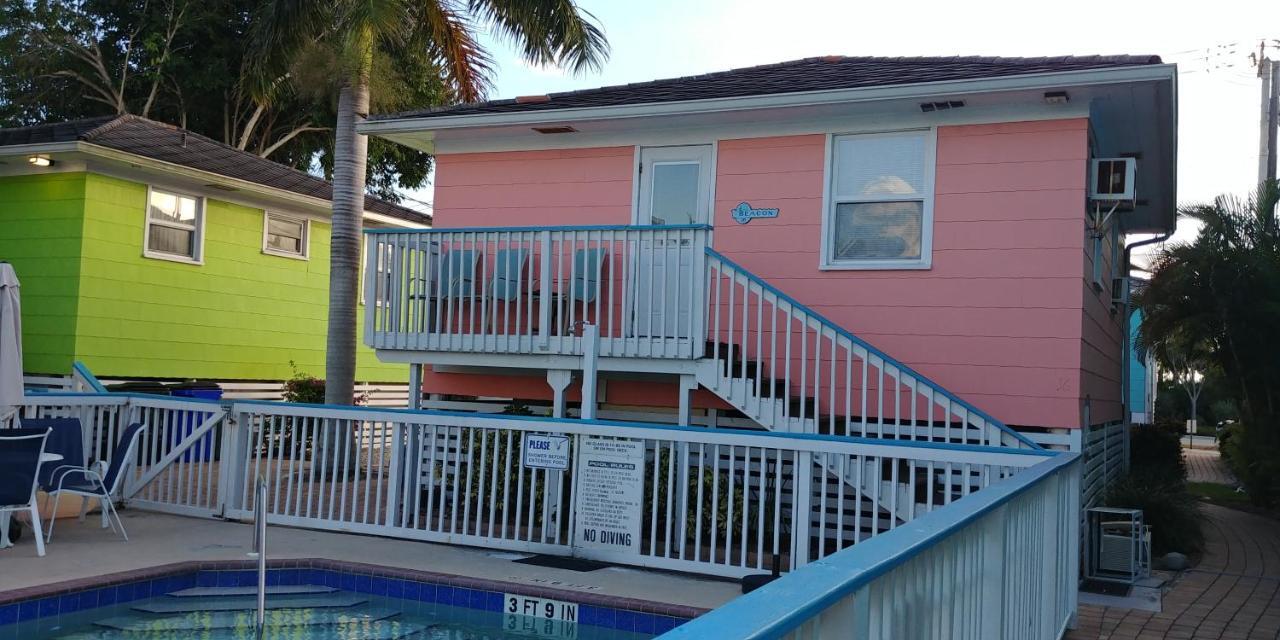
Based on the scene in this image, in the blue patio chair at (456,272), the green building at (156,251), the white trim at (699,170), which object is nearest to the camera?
the blue patio chair at (456,272)

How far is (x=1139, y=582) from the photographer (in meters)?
8.53

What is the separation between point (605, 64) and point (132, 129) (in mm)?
7120

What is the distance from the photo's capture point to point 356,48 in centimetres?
1294

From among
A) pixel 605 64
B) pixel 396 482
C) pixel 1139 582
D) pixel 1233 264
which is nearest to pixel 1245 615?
pixel 1139 582

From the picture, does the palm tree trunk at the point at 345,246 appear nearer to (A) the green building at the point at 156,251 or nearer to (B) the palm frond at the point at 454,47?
(B) the palm frond at the point at 454,47

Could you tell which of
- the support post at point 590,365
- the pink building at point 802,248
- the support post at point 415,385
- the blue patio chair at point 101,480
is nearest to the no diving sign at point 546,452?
the support post at point 590,365

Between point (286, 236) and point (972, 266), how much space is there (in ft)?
38.7

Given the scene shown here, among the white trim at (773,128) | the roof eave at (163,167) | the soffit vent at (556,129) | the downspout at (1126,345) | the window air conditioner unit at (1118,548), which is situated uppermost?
the soffit vent at (556,129)

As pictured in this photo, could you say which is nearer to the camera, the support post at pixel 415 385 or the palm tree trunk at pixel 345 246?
the support post at pixel 415 385

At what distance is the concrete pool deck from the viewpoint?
7383mm

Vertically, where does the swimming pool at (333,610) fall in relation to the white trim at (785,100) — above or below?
below

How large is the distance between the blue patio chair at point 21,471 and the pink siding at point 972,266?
5436 mm

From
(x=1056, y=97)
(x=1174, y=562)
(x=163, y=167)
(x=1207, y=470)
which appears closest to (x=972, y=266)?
(x=1056, y=97)

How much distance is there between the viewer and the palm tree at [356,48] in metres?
13.4
